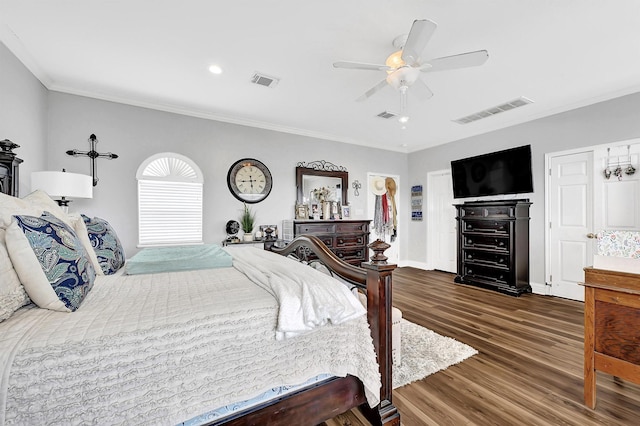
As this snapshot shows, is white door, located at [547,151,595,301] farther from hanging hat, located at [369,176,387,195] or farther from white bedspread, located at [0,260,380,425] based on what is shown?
white bedspread, located at [0,260,380,425]

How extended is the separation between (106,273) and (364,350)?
6.27ft

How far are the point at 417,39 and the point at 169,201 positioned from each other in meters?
3.59

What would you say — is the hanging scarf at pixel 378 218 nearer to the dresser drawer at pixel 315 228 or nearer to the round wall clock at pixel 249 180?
the dresser drawer at pixel 315 228

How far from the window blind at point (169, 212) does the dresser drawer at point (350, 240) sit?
2.27 m

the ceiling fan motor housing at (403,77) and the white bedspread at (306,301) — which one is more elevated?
the ceiling fan motor housing at (403,77)

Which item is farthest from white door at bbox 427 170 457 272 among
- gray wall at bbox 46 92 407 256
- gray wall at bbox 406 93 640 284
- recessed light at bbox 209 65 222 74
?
recessed light at bbox 209 65 222 74

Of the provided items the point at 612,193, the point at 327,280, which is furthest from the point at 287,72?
the point at 612,193

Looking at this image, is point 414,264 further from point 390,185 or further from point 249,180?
point 249,180

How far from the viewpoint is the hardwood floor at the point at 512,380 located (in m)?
1.64

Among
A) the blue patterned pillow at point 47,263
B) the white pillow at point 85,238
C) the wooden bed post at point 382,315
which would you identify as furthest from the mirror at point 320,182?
the blue patterned pillow at point 47,263

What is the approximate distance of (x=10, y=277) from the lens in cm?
105

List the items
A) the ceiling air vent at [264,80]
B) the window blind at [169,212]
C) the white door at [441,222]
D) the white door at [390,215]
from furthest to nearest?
the white door at [390,215] < the white door at [441,222] < the window blind at [169,212] < the ceiling air vent at [264,80]

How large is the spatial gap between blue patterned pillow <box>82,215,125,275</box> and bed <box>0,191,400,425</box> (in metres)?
0.44

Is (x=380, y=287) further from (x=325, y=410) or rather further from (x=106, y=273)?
(x=106, y=273)
